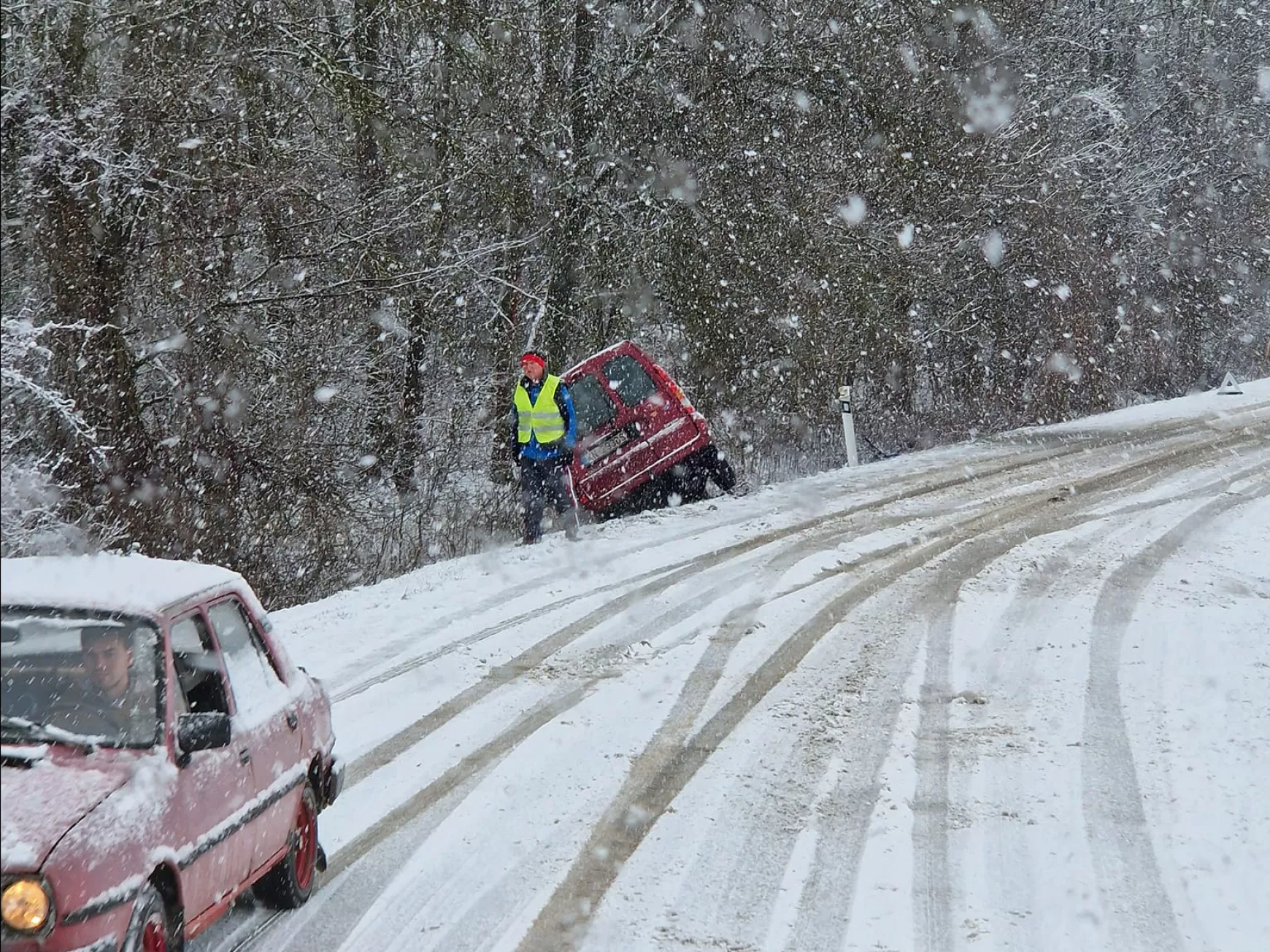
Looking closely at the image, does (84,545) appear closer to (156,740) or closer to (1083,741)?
(156,740)

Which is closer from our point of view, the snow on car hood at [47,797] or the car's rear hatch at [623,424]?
the snow on car hood at [47,797]

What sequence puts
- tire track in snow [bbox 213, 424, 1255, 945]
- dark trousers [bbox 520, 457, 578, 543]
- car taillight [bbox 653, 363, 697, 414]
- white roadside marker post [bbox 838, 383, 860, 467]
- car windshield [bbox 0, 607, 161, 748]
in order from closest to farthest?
car windshield [bbox 0, 607, 161, 748] → tire track in snow [bbox 213, 424, 1255, 945] → dark trousers [bbox 520, 457, 578, 543] → car taillight [bbox 653, 363, 697, 414] → white roadside marker post [bbox 838, 383, 860, 467]

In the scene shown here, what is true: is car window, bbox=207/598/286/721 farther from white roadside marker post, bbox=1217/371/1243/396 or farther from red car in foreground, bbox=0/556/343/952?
white roadside marker post, bbox=1217/371/1243/396

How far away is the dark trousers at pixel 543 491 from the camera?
13203 millimetres

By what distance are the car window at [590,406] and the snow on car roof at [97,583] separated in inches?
377

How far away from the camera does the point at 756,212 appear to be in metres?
18.6

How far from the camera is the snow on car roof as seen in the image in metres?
4.33

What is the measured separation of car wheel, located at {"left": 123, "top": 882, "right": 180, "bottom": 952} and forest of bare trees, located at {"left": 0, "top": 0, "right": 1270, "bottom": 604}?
5868mm

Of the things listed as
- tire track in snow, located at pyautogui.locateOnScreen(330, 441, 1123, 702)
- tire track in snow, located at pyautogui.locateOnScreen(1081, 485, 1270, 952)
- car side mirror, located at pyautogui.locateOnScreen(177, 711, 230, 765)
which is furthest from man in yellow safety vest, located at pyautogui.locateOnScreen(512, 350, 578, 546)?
car side mirror, located at pyautogui.locateOnScreen(177, 711, 230, 765)

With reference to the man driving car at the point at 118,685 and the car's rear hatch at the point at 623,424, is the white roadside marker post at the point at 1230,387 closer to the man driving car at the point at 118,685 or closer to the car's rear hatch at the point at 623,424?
the car's rear hatch at the point at 623,424

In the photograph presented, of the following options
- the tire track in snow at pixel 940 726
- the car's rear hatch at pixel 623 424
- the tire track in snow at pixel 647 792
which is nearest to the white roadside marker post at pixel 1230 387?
the tire track in snow at pixel 940 726

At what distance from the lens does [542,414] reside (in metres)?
13.0

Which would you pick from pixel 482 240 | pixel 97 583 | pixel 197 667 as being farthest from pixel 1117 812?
pixel 482 240

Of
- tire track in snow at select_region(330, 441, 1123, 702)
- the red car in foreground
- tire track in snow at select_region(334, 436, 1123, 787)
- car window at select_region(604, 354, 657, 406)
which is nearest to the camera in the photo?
the red car in foreground
